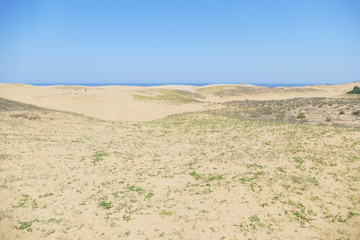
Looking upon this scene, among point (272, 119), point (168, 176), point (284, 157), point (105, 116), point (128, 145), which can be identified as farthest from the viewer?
point (105, 116)

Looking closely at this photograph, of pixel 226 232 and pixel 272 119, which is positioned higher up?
pixel 272 119

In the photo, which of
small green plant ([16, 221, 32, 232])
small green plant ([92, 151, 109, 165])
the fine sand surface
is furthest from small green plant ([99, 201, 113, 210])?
small green plant ([92, 151, 109, 165])

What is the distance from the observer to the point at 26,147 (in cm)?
1412

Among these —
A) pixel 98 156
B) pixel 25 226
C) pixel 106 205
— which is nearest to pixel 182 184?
pixel 106 205

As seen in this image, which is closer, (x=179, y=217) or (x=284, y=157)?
(x=179, y=217)

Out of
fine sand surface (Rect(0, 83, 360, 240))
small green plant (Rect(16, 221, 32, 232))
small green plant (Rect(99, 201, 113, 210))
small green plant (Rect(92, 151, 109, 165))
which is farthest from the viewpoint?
small green plant (Rect(92, 151, 109, 165))

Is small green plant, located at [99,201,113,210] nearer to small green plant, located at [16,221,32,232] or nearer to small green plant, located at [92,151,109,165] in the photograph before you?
small green plant, located at [16,221,32,232]

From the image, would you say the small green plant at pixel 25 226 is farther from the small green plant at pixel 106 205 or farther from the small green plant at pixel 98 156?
the small green plant at pixel 98 156

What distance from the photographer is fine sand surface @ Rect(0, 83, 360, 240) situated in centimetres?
704

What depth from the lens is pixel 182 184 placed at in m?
10.0

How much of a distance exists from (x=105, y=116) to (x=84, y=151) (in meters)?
17.6

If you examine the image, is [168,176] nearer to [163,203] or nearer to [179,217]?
[163,203]

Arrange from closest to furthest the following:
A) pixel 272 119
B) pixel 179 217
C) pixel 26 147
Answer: pixel 179 217
pixel 26 147
pixel 272 119

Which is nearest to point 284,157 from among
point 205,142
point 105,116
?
point 205,142
